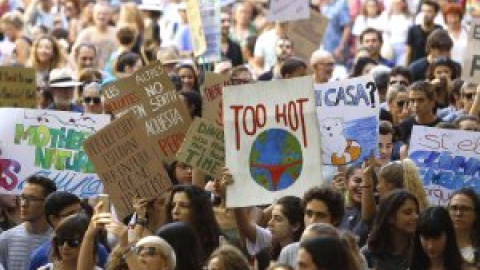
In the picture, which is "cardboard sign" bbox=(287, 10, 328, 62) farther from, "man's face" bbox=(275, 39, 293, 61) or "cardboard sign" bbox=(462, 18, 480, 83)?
"cardboard sign" bbox=(462, 18, 480, 83)

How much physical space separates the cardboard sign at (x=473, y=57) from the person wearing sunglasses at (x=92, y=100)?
3.30m

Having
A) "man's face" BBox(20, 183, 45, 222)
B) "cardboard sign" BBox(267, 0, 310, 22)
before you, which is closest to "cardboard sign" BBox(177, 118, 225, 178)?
"man's face" BBox(20, 183, 45, 222)

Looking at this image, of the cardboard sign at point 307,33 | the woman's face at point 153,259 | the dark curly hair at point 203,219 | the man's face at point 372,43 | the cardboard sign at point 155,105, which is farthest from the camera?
the man's face at point 372,43

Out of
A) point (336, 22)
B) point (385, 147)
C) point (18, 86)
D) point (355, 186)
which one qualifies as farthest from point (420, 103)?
point (336, 22)

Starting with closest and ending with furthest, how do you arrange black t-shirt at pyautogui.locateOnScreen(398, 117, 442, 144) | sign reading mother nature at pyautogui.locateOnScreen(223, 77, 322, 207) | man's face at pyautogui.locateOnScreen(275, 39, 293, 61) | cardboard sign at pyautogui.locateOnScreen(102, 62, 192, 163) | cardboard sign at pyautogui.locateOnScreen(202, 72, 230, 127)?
sign reading mother nature at pyautogui.locateOnScreen(223, 77, 322, 207), cardboard sign at pyautogui.locateOnScreen(102, 62, 192, 163), cardboard sign at pyautogui.locateOnScreen(202, 72, 230, 127), black t-shirt at pyautogui.locateOnScreen(398, 117, 442, 144), man's face at pyautogui.locateOnScreen(275, 39, 293, 61)

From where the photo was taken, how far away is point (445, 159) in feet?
55.7

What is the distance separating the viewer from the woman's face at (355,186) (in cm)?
1628

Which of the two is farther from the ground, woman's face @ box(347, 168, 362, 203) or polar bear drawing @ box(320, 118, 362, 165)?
polar bear drawing @ box(320, 118, 362, 165)

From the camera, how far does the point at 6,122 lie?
18.2 metres

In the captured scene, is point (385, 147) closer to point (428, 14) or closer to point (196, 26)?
point (196, 26)

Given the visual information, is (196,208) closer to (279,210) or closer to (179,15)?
(279,210)

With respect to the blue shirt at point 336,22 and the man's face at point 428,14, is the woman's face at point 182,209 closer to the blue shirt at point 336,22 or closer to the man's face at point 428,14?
the man's face at point 428,14

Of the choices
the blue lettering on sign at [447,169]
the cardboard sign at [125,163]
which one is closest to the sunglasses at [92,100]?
the cardboard sign at [125,163]

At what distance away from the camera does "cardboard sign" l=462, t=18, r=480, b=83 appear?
19703 mm
